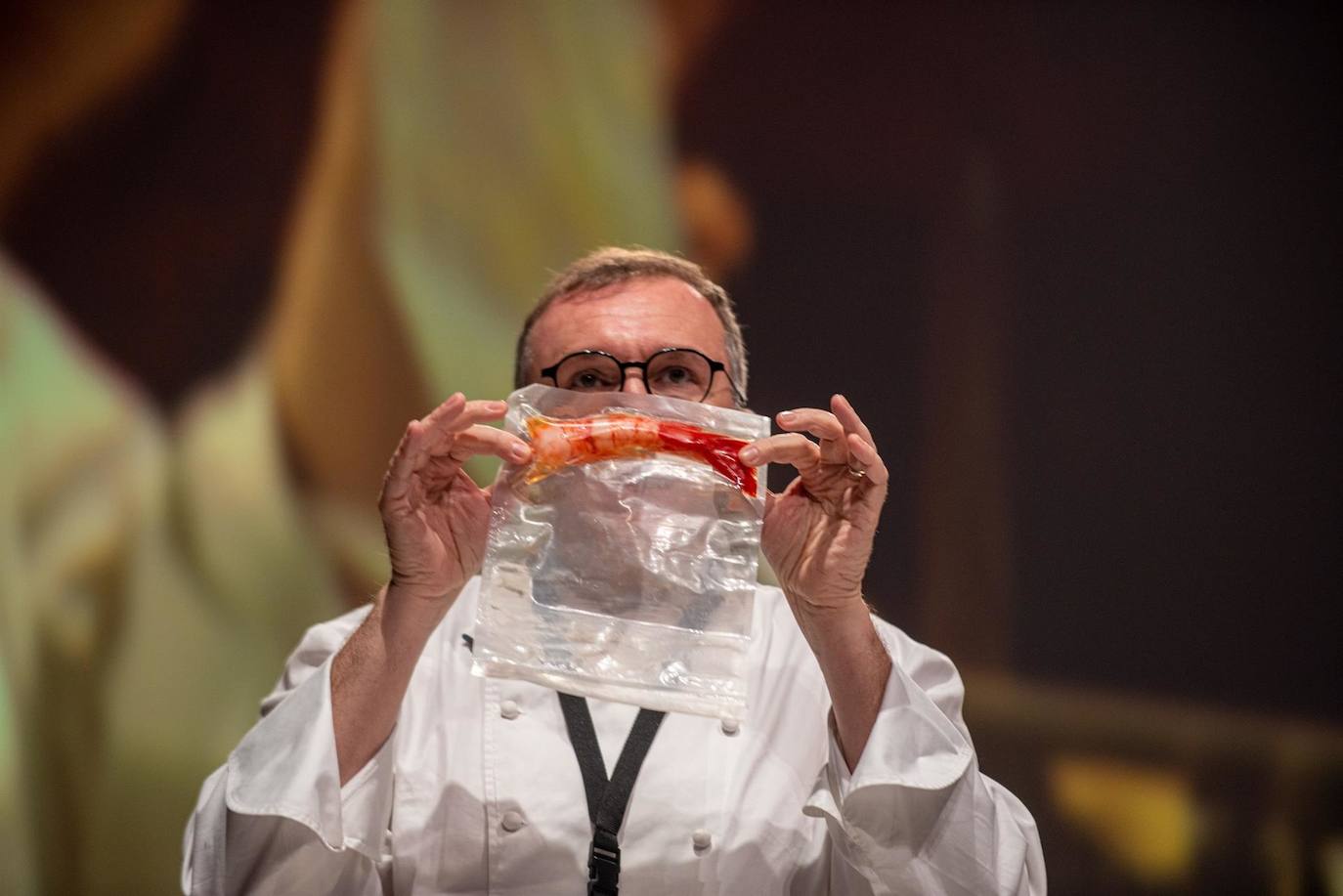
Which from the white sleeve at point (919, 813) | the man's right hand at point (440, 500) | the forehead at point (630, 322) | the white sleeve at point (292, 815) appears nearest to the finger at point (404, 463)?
the man's right hand at point (440, 500)

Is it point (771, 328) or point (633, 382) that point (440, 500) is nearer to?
point (633, 382)

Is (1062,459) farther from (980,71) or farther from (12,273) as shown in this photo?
(12,273)

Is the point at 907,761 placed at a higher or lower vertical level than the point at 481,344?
lower

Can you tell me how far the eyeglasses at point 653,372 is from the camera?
57.2 inches

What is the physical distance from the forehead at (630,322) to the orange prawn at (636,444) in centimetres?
27

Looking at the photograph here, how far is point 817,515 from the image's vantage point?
4.14 ft

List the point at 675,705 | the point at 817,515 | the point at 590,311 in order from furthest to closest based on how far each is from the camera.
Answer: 1. the point at 590,311
2. the point at 817,515
3. the point at 675,705

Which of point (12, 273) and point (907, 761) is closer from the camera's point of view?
point (907, 761)

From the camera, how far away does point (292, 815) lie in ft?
→ 3.84

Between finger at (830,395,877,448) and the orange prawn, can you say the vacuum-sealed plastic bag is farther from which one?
finger at (830,395,877,448)

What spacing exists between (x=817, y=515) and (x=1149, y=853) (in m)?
1.38

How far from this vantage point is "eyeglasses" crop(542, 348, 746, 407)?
1.45 metres

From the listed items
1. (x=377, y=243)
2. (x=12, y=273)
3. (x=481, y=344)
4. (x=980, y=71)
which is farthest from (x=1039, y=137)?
(x=12, y=273)

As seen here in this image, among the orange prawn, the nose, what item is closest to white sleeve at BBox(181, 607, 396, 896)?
the orange prawn
